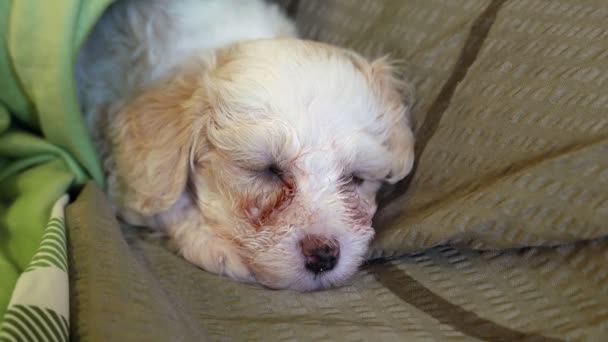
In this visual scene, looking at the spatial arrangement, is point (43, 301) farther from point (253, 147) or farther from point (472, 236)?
point (472, 236)

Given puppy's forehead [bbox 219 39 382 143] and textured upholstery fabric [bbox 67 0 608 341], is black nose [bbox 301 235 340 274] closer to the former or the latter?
textured upholstery fabric [bbox 67 0 608 341]

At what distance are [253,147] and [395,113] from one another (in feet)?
0.93

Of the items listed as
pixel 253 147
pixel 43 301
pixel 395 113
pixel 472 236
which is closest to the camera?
pixel 43 301

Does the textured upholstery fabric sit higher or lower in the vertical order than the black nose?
higher

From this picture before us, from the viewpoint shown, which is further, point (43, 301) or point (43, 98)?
point (43, 98)

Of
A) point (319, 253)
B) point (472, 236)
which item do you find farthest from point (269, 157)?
point (472, 236)

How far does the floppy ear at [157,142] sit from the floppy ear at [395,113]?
33 cm

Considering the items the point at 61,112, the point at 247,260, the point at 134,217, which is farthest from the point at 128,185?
the point at 247,260

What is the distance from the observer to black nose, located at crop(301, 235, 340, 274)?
0.92 metres

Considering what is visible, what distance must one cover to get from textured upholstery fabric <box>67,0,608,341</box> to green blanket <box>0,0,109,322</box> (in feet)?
0.37

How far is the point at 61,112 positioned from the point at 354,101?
517 millimetres

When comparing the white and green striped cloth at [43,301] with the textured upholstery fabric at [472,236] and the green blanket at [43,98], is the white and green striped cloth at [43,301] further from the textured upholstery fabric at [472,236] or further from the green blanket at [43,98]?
the green blanket at [43,98]

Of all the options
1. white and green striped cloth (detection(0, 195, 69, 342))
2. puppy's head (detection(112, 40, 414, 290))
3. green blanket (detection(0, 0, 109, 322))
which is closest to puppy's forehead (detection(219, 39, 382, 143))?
puppy's head (detection(112, 40, 414, 290))

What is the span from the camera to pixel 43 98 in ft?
3.49
